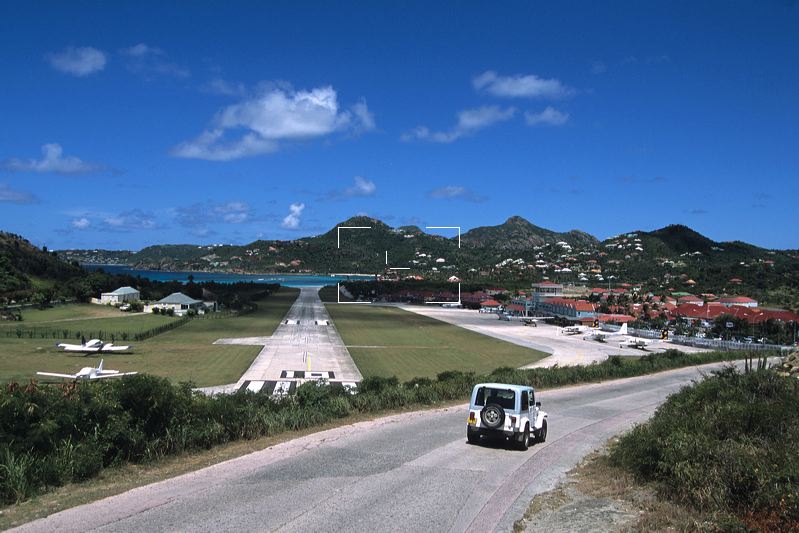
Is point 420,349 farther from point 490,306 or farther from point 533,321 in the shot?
point 490,306

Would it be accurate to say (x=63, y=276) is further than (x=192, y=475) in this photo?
Yes

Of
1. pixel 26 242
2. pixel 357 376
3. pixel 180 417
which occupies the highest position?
pixel 26 242

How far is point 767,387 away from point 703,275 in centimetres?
17585

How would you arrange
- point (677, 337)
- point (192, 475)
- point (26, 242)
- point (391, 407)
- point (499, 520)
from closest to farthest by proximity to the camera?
point (499, 520), point (192, 475), point (391, 407), point (677, 337), point (26, 242)

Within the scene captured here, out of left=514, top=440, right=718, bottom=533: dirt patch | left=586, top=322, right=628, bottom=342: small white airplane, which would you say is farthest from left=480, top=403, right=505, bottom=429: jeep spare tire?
left=586, top=322, right=628, bottom=342: small white airplane

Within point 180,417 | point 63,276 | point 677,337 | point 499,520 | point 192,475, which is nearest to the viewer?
point 499,520

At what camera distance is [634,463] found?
1323cm

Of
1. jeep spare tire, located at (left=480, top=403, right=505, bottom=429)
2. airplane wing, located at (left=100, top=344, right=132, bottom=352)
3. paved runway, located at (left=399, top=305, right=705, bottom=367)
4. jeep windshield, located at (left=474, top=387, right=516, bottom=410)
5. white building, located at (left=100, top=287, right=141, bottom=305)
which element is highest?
white building, located at (left=100, top=287, right=141, bottom=305)

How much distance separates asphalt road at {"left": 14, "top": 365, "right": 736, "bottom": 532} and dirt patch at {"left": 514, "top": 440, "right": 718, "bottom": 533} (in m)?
0.43

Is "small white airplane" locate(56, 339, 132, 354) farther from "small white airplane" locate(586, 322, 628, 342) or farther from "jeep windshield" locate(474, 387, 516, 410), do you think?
"small white airplane" locate(586, 322, 628, 342)

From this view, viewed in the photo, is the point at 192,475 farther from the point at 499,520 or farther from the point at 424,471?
the point at 499,520

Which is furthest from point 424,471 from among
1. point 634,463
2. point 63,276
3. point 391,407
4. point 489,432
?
point 63,276

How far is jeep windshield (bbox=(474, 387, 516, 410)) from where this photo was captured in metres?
16.6

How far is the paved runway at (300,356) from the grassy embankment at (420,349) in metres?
1.51
